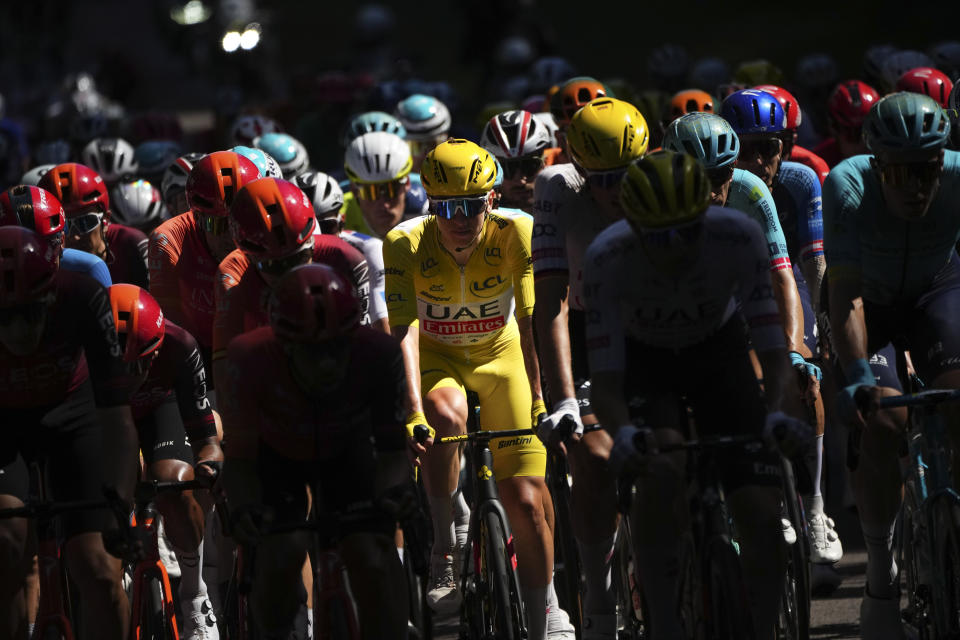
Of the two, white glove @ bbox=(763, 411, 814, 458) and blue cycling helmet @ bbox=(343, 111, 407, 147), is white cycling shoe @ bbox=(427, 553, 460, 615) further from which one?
blue cycling helmet @ bbox=(343, 111, 407, 147)

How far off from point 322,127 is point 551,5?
108 feet

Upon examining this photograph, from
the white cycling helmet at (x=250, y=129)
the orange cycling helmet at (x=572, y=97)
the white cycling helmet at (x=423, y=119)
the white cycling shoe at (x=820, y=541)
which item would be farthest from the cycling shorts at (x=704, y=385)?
the white cycling helmet at (x=250, y=129)

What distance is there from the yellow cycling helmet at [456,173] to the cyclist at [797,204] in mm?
1741

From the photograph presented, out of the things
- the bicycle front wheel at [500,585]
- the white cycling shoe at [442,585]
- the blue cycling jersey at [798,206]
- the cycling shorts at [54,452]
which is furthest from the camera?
the blue cycling jersey at [798,206]

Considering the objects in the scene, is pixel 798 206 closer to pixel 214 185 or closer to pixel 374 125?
pixel 214 185

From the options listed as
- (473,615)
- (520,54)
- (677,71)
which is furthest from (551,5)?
(473,615)

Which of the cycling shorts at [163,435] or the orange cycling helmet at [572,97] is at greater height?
the orange cycling helmet at [572,97]

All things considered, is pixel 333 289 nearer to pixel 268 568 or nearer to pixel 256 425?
pixel 256 425

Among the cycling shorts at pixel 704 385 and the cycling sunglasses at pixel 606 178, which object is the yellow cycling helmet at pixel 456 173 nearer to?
the cycling sunglasses at pixel 606 178

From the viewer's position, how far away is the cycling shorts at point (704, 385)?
6.02 metres

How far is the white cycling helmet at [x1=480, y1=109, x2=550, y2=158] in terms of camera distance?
980 cm

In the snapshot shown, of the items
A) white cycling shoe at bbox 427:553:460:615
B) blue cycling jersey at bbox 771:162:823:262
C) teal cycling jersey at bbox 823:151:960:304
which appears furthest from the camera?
blue cycling jersey at bbox 771:162:823:262

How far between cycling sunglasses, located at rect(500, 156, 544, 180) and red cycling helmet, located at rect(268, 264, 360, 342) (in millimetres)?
4451

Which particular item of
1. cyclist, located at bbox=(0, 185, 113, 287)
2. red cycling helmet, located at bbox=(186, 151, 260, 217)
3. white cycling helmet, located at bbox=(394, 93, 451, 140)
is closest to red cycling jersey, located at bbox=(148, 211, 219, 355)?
red cycling helmet, located at bbox=(186, 151, 260, 217)
